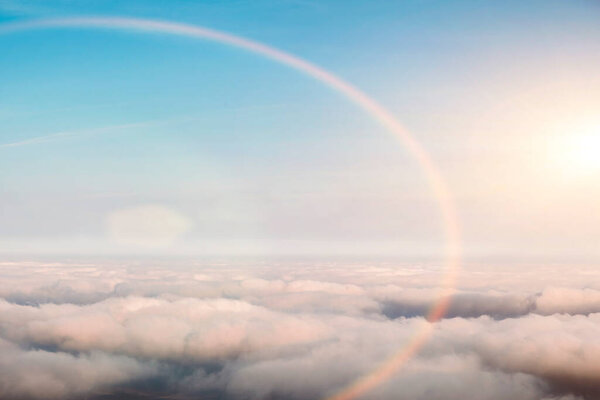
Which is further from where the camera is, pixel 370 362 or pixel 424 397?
pixel 370 362

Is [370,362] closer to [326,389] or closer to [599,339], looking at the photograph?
[326,389]

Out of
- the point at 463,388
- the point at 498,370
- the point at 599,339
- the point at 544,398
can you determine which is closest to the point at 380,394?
the point at 463,388

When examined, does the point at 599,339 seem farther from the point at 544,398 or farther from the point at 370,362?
the point at 370,362

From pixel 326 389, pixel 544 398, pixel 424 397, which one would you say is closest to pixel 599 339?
pixel 544 398

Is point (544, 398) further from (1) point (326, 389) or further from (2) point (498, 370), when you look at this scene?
(1) point (326, 389)

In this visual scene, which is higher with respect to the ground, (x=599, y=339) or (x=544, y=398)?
(x=599, y=339)

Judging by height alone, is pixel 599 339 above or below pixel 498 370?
above

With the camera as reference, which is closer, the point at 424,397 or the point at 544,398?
the point at 424,397

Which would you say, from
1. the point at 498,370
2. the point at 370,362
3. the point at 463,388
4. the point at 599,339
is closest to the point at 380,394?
the point at 370,362
